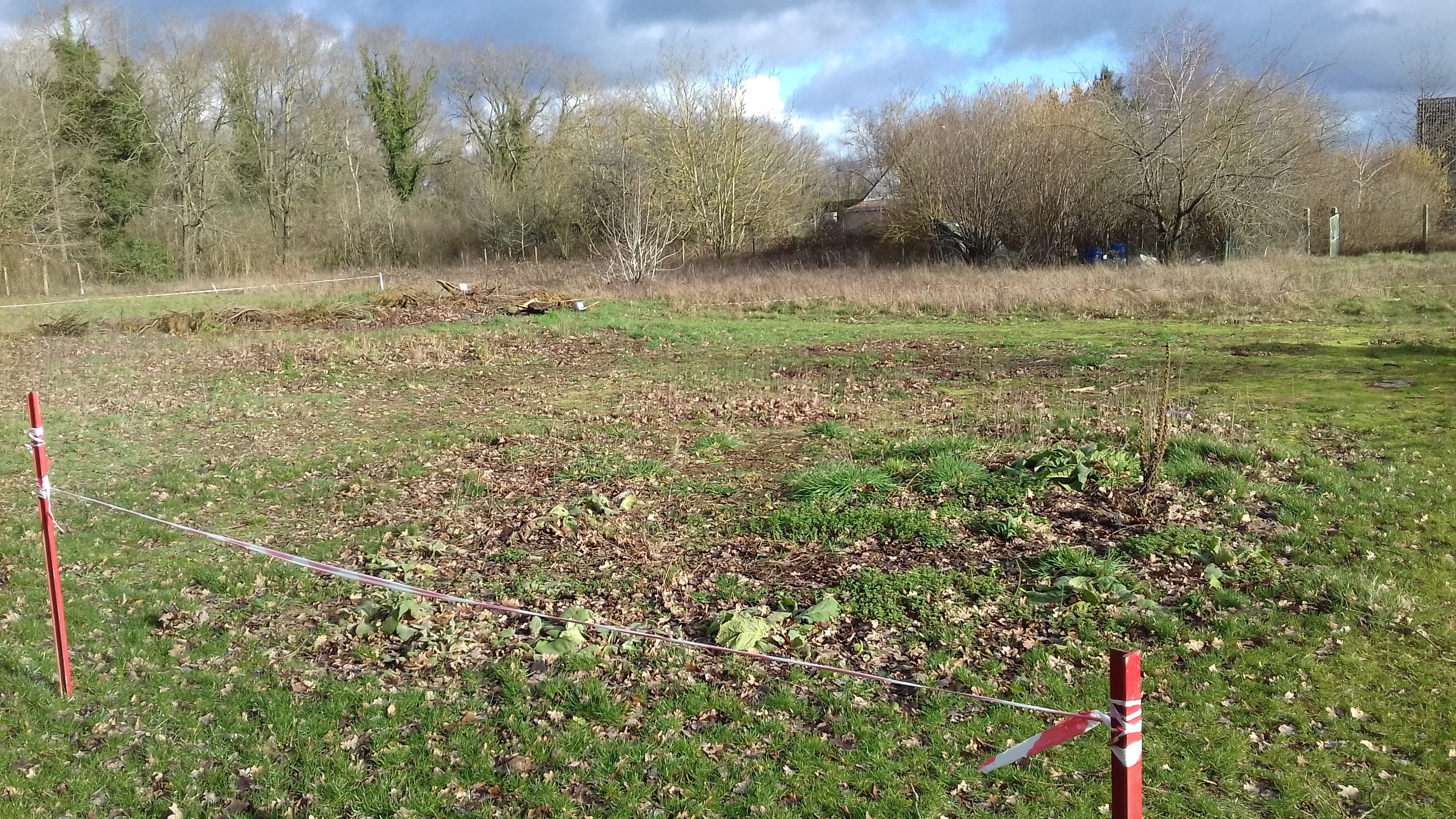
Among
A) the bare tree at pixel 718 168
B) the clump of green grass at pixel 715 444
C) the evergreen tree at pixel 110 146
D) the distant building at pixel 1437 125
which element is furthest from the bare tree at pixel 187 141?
the distant building at pixel 1437 125

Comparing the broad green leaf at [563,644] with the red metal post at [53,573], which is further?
the broad green leaf at [563,644]

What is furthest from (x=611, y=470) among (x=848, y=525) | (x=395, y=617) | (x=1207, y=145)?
(x=1207, y=145)

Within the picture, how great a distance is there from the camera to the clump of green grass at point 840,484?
8125 mm

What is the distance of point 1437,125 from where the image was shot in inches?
1876

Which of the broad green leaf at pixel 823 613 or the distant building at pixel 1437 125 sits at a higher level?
the distant building at pixel 1437 125

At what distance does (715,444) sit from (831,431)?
4.47 feet

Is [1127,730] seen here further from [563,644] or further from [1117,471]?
[1117,471]

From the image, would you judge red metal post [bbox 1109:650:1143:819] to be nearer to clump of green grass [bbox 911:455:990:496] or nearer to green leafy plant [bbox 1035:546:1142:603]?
green leafy plant [bbox 1035:546:1142:603]

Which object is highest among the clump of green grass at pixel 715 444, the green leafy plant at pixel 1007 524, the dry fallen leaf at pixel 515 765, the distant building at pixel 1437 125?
the distant building at pixel 1437 125

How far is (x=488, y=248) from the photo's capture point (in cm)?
5156

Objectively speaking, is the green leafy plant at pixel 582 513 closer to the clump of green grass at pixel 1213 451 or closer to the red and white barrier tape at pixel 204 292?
the clump of green grass at pixel 1213 451

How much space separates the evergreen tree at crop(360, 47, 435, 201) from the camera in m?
53.2

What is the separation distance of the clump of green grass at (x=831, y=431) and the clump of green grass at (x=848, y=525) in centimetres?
261

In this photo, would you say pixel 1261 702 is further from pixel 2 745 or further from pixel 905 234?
pixel 905 234
